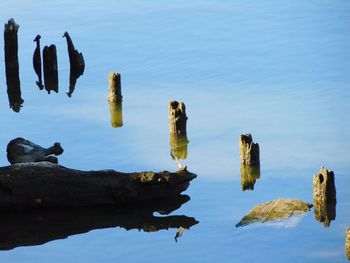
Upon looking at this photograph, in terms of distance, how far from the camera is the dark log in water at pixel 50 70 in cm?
3841

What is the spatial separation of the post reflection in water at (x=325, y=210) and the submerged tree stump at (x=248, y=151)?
8.85 feet

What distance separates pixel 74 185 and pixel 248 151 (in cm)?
488

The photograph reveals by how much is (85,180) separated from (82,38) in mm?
18885

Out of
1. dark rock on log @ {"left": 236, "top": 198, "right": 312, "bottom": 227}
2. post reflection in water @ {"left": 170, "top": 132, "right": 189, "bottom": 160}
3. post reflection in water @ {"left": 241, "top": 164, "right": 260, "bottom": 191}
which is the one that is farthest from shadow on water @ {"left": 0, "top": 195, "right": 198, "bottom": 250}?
post reflection in water @ {"left": 170, "top": 132, "right": 189, "bottom": 160}

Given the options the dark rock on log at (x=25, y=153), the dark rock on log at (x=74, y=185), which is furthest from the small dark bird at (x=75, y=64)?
the dark rock on log at (x=74, y=185)

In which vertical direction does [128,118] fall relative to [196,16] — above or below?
below

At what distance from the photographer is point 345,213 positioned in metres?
27.0

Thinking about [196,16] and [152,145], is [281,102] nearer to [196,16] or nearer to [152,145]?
[152,145]

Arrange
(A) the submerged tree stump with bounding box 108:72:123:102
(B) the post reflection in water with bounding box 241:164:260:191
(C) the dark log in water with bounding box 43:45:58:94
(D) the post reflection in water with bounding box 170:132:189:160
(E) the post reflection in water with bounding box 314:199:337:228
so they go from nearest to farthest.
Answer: (E) the post reflection in water with bounding box 314:199:337:228 → (B) the post reflection in water with bounding box 241:164:260:191 → (D) the post reflection in water with bounding box 170:132:189:160 → (A) the submerged tree stump with bounding box 108:72:123:102 → (C) the dark log in water with bounding box 43:45:58:94

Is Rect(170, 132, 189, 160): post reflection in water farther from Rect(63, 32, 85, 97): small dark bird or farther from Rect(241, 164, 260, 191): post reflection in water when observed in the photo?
Rect(63, 32, 85, 97): small dark bird

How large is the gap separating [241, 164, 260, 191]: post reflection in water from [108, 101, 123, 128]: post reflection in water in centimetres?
532

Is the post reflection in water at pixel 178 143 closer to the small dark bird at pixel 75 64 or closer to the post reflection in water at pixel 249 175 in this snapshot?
the post reflection in water at pixel 249 175

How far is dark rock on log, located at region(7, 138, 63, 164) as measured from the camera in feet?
95.3

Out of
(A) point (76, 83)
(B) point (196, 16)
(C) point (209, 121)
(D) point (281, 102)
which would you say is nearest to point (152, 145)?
(C) point (209, 121)
